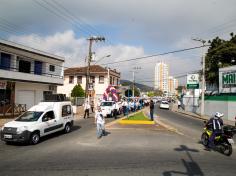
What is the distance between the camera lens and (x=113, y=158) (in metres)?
8.94

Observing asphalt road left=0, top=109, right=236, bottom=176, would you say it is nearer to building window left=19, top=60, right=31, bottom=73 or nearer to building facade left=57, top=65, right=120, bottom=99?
building window left=19, top=60, right=31, bottom=73

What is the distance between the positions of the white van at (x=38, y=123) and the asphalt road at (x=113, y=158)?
0.46 metres

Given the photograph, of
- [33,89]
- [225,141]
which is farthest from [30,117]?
[33,89]

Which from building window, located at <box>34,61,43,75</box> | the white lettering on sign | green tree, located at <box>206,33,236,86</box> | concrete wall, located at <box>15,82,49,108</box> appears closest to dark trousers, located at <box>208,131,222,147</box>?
the white lettering on sign

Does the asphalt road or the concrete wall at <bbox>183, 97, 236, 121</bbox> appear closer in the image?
the asphalt road

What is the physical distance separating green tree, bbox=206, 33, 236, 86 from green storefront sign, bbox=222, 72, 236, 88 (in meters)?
7.49

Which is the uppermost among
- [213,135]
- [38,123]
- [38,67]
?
[38,67]

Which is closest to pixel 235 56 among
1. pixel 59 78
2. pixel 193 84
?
pixel 193 84

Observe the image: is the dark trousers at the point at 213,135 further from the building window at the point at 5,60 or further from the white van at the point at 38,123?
the building window at the point at 5,60

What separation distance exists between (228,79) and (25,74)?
917 inches

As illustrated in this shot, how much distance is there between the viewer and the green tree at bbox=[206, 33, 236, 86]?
126 ft

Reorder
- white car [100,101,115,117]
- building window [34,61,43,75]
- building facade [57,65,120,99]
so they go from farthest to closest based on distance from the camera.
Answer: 1. building facade [57,65,120,99]
2. building window [34,61,43,75]
3. white car [100,101,115,117]

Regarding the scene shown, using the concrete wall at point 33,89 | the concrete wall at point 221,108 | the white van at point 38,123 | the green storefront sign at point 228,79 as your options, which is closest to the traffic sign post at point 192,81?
the concrete wall at point 221,108

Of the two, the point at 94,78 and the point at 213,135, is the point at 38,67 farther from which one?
the point at 94,78
